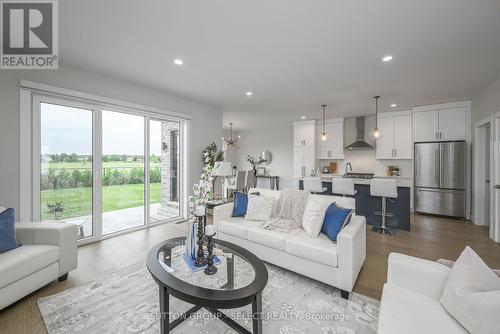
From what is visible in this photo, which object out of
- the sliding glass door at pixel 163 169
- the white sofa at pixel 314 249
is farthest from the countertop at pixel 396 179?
the sliding glass door at pixel 163 169

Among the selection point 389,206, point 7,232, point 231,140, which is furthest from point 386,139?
point 7,232

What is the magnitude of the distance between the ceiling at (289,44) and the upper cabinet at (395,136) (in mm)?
1472

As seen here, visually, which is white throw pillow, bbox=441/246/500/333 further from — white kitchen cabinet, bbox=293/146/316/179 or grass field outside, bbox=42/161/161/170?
white kitchen cabinet, bbox=293/146/316/179

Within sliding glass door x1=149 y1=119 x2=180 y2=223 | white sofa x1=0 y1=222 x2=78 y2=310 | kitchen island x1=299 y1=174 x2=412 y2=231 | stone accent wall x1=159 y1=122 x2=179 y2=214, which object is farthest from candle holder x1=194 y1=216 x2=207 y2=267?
kitchen island x1=299 y1=174 x2=412 y2=231

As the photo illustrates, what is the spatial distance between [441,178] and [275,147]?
17.1 ft

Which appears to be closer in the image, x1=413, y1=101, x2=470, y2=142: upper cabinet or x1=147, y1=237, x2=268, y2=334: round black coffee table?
x1=147, y1=237, x2=268, y2=334: round black coffee table

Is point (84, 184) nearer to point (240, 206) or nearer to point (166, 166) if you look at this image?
point (166, 166)

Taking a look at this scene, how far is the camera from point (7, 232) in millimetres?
2117

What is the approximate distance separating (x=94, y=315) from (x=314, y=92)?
4.61 metres

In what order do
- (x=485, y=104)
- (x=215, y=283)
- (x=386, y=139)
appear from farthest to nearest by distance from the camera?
(x=386, y=139) → (x=485, y=104) → (x=215, y=283)

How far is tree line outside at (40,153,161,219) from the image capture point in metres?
3.26

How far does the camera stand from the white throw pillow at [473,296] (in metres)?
0.99

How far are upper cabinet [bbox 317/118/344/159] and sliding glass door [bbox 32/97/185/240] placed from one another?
4.59 m

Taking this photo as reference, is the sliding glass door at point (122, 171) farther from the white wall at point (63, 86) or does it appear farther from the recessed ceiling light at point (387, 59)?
the recessed ceiling light at point (387, 59)
